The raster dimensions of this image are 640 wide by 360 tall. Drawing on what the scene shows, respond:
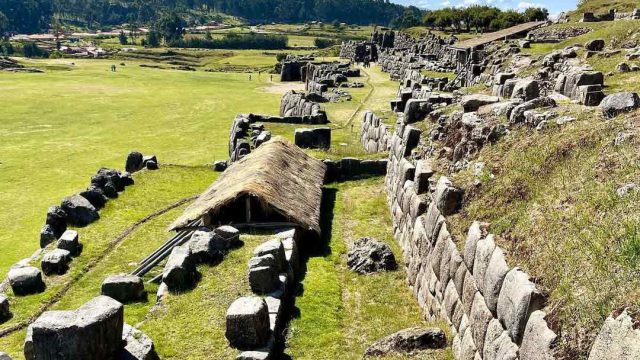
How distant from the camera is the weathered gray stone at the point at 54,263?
58.7 ft

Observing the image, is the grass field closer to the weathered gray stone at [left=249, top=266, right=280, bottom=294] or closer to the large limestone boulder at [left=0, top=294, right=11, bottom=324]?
the large limestone boulder at [left=0, top=294, right=11, bottom=324]

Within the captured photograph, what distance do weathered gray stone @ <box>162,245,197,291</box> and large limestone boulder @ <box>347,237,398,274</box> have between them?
5127 millimetres

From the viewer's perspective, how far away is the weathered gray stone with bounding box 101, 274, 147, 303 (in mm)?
14891

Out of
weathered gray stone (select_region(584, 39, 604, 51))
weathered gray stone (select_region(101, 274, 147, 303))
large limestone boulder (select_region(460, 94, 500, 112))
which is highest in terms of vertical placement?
weathered gray stone (select_region(584, 39, 604, 51))

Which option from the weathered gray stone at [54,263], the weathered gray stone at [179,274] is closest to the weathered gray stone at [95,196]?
the weathered gray stone at [54,263]

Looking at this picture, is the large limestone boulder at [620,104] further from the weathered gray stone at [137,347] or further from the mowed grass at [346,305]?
the weathered gray stone at [137,347]

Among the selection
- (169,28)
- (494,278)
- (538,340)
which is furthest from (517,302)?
(169,28)

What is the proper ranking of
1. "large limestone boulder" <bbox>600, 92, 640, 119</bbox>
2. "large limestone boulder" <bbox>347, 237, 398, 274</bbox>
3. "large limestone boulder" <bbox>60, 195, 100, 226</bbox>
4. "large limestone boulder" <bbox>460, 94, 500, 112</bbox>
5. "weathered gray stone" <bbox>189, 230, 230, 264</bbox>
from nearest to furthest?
"large limestone boulder" <bbox>600, 92, 640, 119</bbox>
"weathered gray stone" <bbox>189, 230, 230, 264</bbox>
"large limestone boulder" <bbox>347, 237, 398, 274</bbox>
"large limestone boulder" <bbox>460, 94, 500, 112</bbox>
"large limestone boulder" <bbox>60, 195, 100, 226</bbox>

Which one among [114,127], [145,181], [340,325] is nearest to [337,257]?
[340,325]

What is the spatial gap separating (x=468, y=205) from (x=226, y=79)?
73.8 meters

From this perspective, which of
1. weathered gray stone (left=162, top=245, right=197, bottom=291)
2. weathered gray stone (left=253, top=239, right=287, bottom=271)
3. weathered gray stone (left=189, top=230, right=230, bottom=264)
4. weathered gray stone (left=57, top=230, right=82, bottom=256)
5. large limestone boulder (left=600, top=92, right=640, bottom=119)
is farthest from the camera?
weathered gray stone (left=57, top=230, right=82, bottom=256)

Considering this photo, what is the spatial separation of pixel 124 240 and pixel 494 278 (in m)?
15.2

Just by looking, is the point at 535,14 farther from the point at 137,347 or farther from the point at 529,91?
the point at 137,347

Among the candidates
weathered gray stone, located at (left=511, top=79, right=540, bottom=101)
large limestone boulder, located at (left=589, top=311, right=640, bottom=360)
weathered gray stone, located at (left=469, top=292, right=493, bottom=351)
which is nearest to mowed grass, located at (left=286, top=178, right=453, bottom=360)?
weathered gray stone, located at (left=469, top=292, right=493, bottom=351)
